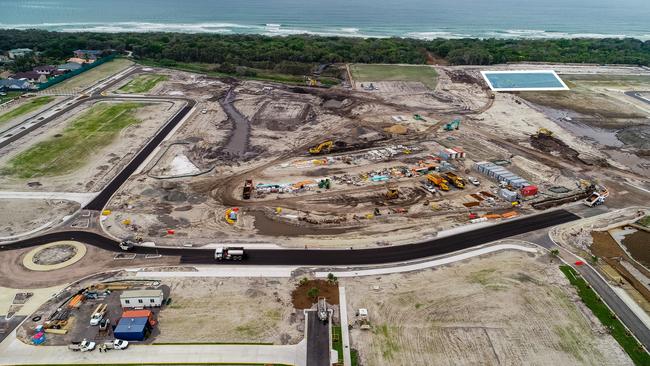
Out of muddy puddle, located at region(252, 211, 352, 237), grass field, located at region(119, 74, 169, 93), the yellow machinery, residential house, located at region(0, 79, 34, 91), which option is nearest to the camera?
muddy puddle, located at region(252, 211, 352, 237)

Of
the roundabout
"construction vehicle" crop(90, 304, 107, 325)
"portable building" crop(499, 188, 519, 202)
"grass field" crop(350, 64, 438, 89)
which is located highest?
"grass field" crop(350, 64, 438, 89)

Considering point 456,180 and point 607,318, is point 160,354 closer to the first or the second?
point 607,318

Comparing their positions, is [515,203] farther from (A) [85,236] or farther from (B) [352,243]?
(A) [85,236]

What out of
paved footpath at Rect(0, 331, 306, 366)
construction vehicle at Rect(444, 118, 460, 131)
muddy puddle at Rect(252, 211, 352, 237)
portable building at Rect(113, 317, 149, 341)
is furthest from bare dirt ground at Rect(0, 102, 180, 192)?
construction vehicle at Rect(444, 118, 460, 131)

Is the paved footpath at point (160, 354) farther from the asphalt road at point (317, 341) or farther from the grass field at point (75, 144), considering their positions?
the grass field at point (75, 144)

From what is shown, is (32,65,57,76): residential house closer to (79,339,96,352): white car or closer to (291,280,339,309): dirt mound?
(79,339,96,352): white car

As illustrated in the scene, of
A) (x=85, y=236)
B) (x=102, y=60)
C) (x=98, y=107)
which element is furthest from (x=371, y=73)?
(x=85, y=236)
